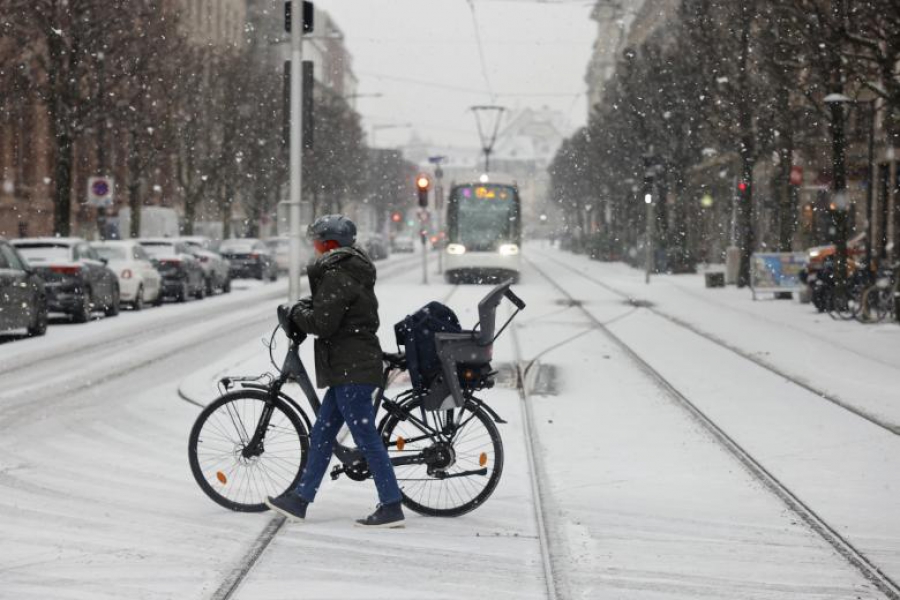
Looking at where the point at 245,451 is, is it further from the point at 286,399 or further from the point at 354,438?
the point at 354,438

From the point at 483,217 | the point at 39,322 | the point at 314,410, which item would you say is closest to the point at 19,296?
the point at 39,322

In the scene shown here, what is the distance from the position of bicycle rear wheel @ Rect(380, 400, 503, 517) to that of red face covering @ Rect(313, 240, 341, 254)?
928 mm

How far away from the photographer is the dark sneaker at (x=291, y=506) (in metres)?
7.52

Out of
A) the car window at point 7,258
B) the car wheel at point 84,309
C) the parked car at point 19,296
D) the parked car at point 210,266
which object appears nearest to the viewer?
the parked car at point 19,296

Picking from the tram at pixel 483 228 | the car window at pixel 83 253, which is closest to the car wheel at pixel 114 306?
the car window at pixel 83 253

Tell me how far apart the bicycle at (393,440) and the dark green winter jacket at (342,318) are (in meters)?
0.27

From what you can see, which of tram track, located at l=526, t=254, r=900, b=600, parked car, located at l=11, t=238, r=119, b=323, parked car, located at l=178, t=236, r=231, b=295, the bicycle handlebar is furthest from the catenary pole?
parked car, located at l=178, t=236, r=231, b=295

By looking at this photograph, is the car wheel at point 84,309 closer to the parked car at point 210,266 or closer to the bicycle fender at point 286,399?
the parked car at point 210,266

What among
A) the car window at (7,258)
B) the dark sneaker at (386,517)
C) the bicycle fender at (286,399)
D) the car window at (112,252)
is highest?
the car window at (7,258)

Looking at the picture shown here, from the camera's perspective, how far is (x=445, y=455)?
25.4 ft

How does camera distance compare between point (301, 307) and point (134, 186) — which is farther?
point (134, 186)

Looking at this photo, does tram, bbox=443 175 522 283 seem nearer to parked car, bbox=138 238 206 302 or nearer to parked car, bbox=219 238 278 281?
parked car, bbox=219 238 278 281

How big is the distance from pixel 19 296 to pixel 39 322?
4.25 ft

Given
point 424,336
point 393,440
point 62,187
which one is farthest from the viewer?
point 62,187
